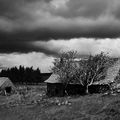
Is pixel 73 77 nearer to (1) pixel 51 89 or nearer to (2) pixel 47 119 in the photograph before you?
(1) pixel 51 89

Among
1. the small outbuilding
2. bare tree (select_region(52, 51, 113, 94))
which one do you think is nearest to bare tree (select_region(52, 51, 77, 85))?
bare tree (select_region(52, 51, 113, 94))

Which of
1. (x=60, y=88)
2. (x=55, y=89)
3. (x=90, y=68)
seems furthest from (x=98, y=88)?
(x=55, y=89)

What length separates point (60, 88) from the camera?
44938 mm

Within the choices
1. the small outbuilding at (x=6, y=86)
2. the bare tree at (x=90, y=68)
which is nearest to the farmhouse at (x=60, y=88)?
the bare tree at (x=90, y=68)

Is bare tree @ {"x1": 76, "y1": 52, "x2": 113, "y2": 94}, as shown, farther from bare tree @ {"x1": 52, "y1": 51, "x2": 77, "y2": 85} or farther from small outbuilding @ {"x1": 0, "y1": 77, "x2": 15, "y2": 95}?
small outbuilding @ {"x1": 0, "y1": 77, "x2": 15, "y2": 95}

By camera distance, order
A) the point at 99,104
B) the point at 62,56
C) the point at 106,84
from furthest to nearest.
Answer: the point at 62,56
the point at 106,84
the point at 99,104

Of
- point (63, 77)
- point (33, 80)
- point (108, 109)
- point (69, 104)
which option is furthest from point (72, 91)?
point (33, 80)

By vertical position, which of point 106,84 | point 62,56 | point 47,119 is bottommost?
point 47,119

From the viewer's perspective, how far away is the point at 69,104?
25875mm

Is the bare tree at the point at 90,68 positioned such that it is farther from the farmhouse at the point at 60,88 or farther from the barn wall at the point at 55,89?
the barn wall at the point at 55,89

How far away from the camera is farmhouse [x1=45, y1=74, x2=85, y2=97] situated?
42688 millimetres

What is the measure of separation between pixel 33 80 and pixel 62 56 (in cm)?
6603

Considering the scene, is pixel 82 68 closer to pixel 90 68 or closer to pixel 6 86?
pixel 90 68

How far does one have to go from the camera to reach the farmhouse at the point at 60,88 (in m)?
42.7
